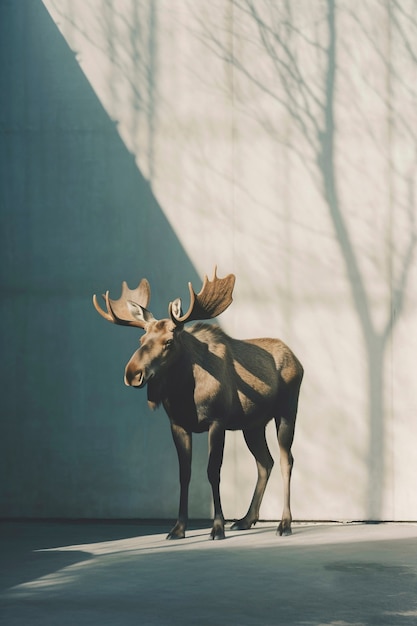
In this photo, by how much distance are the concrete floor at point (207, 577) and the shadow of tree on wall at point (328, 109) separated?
4.38ft

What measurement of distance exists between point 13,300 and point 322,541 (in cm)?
310

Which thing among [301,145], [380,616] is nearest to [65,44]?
[301,145]

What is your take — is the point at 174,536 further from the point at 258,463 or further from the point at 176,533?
the point at 258,463

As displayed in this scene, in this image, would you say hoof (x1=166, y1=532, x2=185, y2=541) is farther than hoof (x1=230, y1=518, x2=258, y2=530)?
No

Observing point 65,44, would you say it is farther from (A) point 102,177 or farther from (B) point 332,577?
(B) point 332,577

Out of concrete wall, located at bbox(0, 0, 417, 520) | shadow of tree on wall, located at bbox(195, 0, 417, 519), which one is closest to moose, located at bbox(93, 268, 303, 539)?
concrete wall, located at bbox(0, 0, 417, 520)

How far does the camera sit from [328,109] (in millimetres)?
8648

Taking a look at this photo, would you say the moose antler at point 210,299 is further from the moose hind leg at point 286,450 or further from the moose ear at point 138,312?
the moose hind leg at point 286,450

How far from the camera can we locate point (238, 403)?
757 centimetres

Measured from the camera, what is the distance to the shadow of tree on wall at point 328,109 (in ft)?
27.8

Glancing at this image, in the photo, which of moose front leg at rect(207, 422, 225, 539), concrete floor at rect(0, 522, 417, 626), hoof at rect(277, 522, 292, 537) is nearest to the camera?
concrete floor at rect(0, 522, 417, 626)

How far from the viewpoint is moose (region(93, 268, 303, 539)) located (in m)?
7.14

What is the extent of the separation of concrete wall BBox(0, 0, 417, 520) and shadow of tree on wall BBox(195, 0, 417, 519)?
1 centimetres

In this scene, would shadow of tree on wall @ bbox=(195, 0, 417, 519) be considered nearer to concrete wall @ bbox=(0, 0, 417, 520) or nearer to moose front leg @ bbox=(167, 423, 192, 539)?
concrete wall @ bbox=(0, 0, 417, 520)
